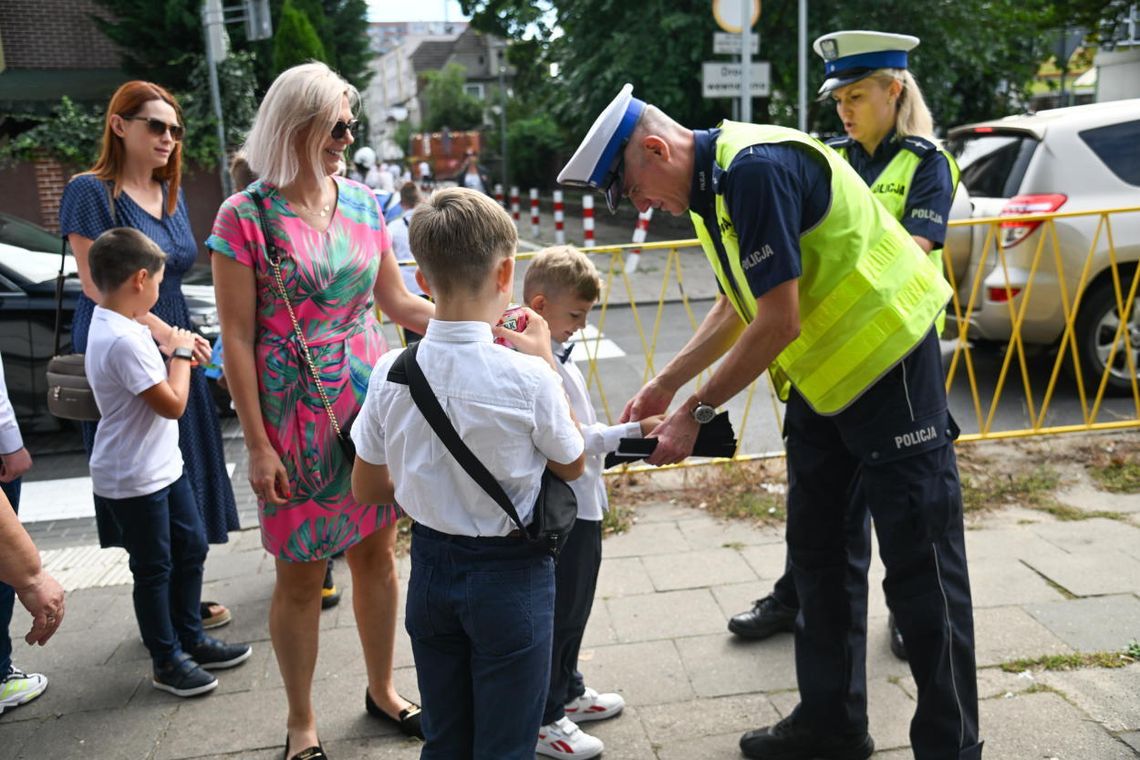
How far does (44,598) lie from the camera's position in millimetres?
2201

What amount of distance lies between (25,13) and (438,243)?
2321 centimetres

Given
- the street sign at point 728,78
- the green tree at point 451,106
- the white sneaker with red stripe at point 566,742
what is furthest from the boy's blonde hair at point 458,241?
the green tree at point 451,106

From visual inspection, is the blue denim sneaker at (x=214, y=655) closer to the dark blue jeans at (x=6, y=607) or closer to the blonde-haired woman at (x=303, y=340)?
the dark blue jeans at (x=6, y=607)

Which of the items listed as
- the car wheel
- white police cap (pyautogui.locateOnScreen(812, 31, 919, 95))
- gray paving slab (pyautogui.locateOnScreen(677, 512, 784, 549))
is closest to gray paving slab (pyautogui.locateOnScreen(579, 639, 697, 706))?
gray paving slab (pyautogui.locateOnScreen(677, 512, 784, 549))

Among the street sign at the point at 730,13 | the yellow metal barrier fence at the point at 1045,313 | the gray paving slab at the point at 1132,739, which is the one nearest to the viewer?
the gray paving slab at the point at 1132,739

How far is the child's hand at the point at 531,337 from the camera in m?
2.11

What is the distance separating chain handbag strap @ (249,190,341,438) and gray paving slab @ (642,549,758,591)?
5.65 ft

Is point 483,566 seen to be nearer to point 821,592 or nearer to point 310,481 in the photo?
point 310,481

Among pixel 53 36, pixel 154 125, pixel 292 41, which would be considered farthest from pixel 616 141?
pixel 53 36

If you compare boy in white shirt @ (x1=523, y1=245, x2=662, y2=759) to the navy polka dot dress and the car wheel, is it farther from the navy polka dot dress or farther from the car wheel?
the car wheel

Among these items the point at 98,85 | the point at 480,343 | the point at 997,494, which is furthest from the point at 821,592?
the point at 98,85

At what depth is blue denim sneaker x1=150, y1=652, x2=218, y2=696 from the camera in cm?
329

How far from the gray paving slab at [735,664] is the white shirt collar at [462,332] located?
1.67m

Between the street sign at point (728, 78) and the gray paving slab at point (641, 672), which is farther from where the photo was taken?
the street sign at point (728, 78)
